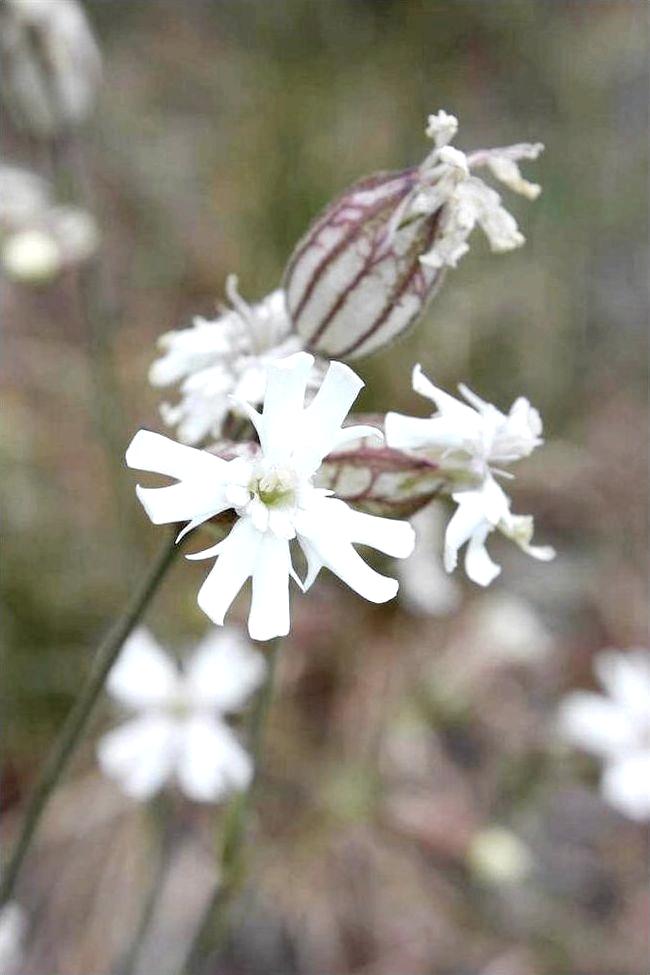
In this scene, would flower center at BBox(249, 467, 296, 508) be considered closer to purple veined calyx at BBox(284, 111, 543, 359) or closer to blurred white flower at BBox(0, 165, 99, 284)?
purple veined calyx at BBox(284, 111, 543, 359)

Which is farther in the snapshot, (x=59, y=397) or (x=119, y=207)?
(x=119, y=207)

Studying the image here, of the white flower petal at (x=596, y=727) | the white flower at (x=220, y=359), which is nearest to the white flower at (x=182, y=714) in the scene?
the white flower petal at (x=596, y=727)

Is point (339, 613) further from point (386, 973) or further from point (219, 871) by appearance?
point (219, 871)

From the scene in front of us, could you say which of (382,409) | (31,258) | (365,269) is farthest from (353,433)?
(382,409)

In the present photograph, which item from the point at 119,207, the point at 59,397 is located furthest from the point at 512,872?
the point at 119,207

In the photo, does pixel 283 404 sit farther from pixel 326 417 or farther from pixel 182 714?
pixel 182 714

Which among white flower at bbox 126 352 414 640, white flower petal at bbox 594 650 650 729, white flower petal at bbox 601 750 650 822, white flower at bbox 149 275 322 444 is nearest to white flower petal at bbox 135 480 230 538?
white flower at bbox 126 352 414 640

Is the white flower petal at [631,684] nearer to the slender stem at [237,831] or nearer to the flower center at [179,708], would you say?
the flower center at [179,708]
